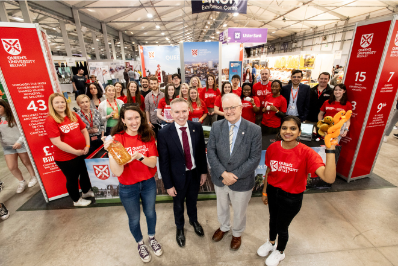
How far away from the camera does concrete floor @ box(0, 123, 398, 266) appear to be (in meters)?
2.04

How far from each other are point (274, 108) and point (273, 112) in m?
0.20

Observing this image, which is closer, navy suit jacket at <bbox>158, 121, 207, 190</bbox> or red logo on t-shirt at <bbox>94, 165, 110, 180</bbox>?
navy suit jacket at <bbox>158, 121, 207, 190</bbox>

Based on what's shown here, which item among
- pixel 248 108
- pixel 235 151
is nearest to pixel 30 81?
pixel 235 151

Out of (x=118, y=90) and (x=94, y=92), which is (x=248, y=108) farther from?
(x=94, y=92)

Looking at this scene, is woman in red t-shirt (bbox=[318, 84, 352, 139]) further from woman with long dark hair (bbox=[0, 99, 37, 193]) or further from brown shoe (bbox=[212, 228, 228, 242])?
woman with long dark hair (bbox=[0, 99, 37, 193])

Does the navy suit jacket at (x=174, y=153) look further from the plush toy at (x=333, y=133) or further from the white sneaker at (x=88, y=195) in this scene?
the white sneaker at (x=88, y=195)

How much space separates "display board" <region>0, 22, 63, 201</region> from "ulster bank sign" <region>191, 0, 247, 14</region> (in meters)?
4.42

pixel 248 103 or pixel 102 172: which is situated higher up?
pixel 248 103

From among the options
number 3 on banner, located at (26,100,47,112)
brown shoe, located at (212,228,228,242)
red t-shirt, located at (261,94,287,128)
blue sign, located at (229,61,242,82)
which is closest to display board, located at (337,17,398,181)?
red t-shirt, located at (261,94,287,128)

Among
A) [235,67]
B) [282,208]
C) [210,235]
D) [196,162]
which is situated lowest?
[210,235]

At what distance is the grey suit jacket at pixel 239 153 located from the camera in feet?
5.68

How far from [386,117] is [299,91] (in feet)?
4.56

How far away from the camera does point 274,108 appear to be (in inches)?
128

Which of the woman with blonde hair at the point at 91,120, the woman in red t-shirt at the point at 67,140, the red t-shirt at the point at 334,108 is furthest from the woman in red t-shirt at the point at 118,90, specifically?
the red t-shirt at the point at 334,108
